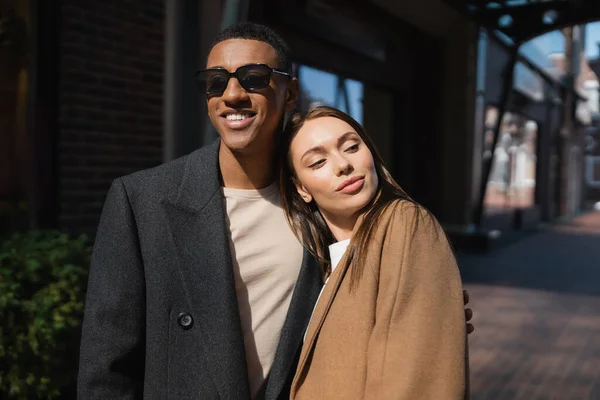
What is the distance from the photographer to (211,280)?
5.41 ft

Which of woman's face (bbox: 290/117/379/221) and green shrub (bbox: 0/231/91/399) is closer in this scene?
woman's face (bbox: 290/117/379/221)

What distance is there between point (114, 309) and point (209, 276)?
247 mm

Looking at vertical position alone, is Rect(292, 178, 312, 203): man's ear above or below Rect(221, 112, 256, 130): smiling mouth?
below

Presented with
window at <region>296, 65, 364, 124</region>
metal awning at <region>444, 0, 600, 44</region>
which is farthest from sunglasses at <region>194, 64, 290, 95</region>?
metal awning at <region>444, 0, 600, 44</region>

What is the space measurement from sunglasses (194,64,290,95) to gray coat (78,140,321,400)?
0.30 m

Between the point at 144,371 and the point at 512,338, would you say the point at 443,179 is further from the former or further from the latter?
the point at 144,371

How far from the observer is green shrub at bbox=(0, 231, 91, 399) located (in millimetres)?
2914

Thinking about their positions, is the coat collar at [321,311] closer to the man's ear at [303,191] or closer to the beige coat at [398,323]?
the beige coat at [398,323]

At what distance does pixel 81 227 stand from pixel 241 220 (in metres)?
3.37

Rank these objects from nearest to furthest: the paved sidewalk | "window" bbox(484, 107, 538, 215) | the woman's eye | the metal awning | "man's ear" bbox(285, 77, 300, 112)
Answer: the woman's eye
"man's ear" bbox(285, 77, 300, 112)
the paved sidewalk
the metal awning
"window" bbox(484, 107, 538, 215)

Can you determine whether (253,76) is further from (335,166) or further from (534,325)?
(534,325)

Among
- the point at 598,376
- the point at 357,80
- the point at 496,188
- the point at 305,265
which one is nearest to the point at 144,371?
the point at 305,265

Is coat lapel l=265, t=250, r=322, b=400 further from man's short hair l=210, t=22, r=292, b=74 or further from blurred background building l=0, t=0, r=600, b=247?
blurred background building l=0, t=0, r=600, b=247

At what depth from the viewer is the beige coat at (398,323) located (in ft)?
4.53
